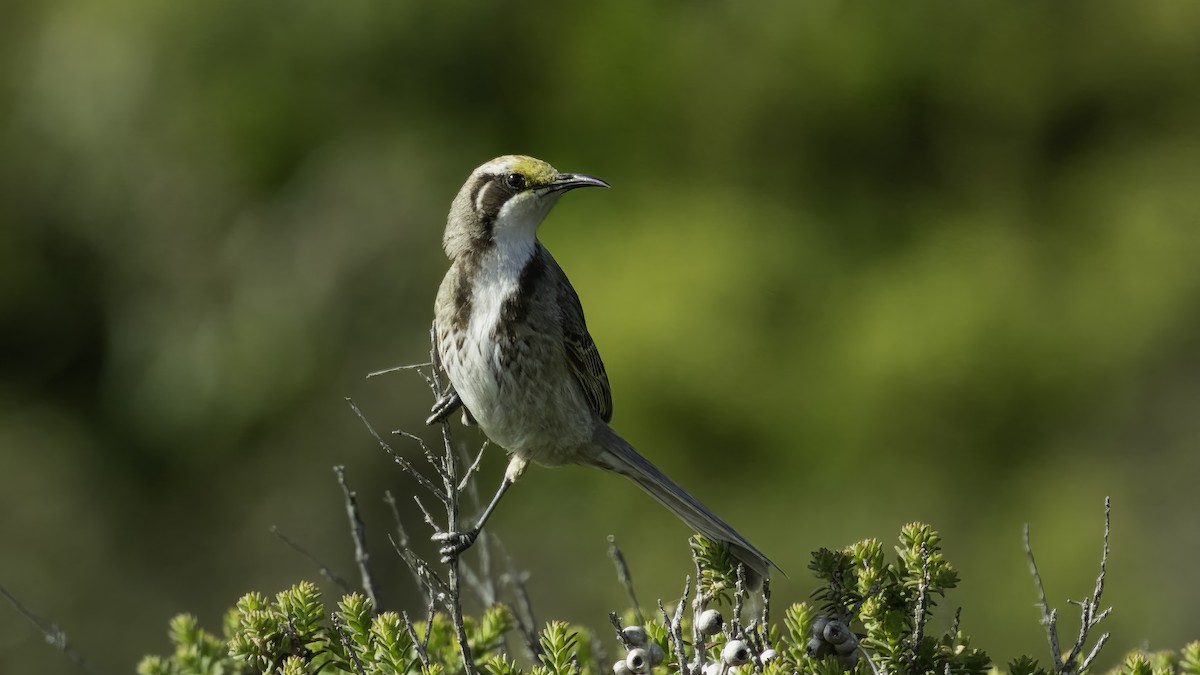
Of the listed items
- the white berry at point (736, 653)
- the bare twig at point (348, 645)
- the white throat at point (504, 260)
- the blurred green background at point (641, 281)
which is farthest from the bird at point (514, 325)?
the blurred green background at point (641, 281)

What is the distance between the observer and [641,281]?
8.13 m

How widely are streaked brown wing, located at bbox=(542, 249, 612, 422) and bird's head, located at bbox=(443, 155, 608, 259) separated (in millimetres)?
152

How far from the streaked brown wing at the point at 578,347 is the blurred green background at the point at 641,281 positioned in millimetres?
2869

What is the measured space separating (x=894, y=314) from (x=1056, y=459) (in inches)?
46.7

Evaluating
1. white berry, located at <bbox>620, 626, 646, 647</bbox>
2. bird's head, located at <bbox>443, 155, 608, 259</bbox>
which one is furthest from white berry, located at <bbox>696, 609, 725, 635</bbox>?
bird's head, located at <bbox>443, 155, 608, 259</bbox>

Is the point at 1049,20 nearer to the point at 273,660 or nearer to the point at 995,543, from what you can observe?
the point at 995,543

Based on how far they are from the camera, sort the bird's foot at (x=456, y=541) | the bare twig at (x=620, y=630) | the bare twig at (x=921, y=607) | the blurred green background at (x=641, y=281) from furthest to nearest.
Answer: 1. the blurred green background at (x=641, y=281)
2. the bird's foot at (x=456, y=541)
3. the bare twig at (x=921, y=607)
4. the bare twig at (x=620, y=630)

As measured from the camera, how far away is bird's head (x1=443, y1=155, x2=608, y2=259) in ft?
14.4

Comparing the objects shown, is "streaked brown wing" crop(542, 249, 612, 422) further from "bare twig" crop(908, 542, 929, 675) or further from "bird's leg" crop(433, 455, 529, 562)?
"bare twig" crop(908, 542, 929, 675)

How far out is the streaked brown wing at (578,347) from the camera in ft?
14.9

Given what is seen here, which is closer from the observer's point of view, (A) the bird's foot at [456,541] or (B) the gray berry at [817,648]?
(B) the gray berry at [817,648]

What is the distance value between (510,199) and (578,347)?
55 cm

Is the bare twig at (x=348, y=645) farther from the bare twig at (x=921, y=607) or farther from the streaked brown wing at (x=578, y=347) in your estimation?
the streaked brown wing at (x=578, y=347)

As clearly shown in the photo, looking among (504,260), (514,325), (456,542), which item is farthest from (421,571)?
(504,260)
